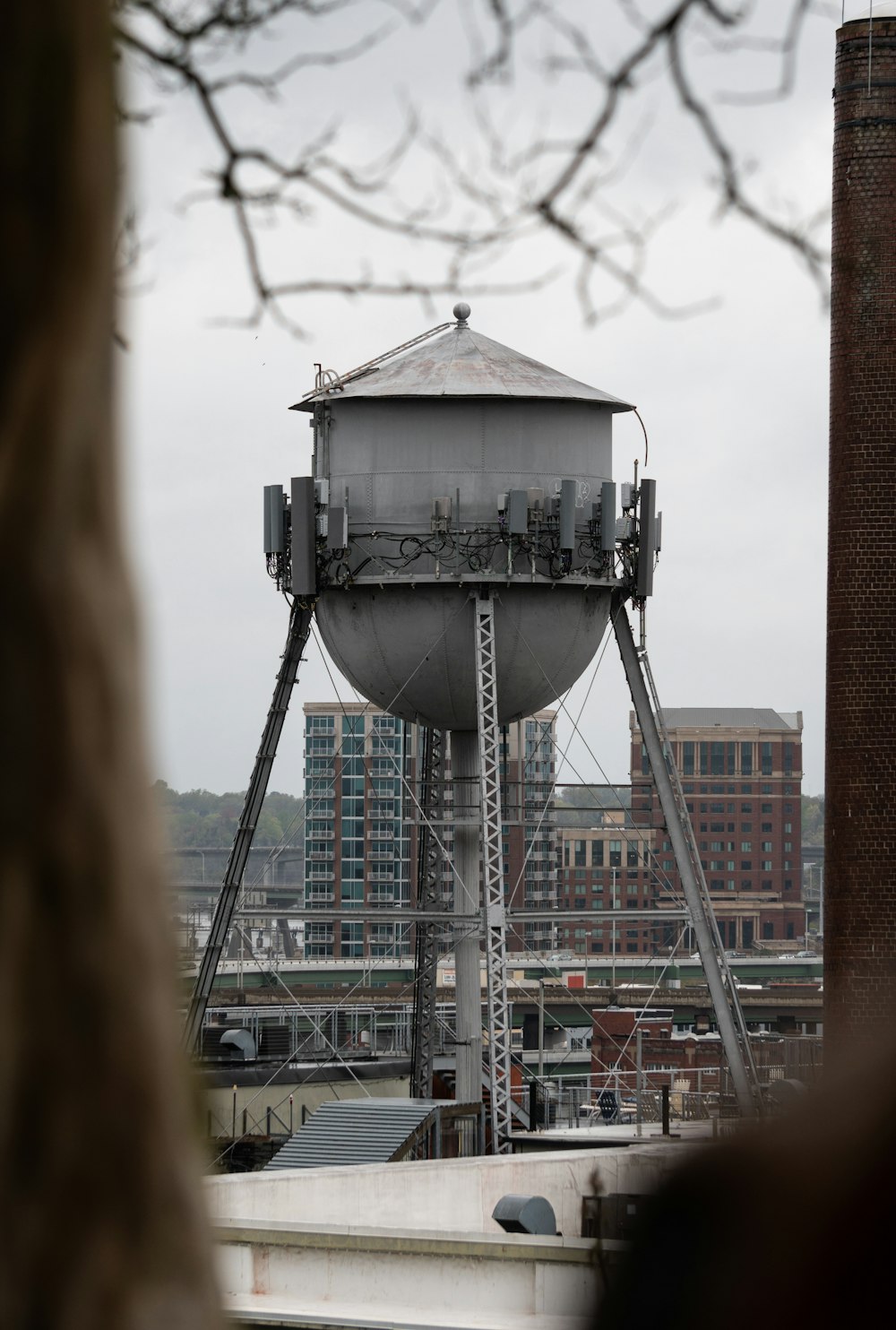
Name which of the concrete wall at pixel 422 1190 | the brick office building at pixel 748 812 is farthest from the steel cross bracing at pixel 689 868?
the brick office building at pixel 748 812

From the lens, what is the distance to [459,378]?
29.7m

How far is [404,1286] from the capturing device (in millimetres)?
17875

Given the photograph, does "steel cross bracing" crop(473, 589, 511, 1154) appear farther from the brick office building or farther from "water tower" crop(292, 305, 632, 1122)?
the brick office building

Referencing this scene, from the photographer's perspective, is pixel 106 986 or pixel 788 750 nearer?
pixel 106 986

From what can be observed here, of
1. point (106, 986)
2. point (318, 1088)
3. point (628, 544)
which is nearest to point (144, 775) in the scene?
point (106, 986)

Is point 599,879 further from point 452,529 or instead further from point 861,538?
point 861,538

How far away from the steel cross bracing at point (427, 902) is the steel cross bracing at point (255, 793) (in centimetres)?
221

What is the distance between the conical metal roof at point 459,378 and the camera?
29.3 meters

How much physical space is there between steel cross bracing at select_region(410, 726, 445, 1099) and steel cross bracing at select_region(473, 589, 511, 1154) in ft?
7.39

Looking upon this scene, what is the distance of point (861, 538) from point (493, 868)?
7.31m

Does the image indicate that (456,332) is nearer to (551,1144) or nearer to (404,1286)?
(551,1144)

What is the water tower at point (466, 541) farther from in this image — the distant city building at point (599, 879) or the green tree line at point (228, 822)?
the distant city building at point (599, 879)

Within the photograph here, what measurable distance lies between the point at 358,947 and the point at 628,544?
349 feet

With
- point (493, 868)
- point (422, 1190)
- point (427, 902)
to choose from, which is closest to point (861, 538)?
point (493, 868)
